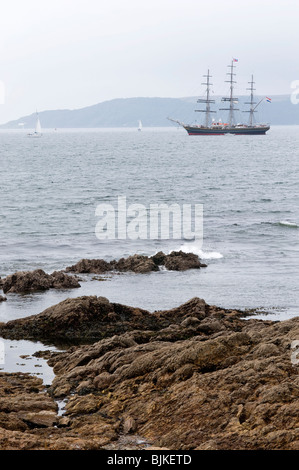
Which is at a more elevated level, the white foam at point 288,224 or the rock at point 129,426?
the rock at point 129,426

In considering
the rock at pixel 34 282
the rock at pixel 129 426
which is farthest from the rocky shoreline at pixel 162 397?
the rock at pixel 34 282

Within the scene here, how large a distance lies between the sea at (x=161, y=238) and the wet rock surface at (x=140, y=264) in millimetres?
492

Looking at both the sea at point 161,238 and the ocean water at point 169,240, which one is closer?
the sea at point 161,238

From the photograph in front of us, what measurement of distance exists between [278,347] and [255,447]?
11.6 feet

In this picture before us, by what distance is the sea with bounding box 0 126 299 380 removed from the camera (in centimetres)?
2362

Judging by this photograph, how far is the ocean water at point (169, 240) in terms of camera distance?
79.0 feet

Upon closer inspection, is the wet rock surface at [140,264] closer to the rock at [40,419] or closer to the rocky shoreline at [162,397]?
the rocky shoreline at [162,397]

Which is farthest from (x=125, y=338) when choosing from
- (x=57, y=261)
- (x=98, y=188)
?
(x=98, y=188)

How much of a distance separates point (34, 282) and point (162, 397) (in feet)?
44.0

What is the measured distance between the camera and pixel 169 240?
37031mm

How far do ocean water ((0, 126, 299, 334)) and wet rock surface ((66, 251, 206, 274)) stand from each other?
574mm

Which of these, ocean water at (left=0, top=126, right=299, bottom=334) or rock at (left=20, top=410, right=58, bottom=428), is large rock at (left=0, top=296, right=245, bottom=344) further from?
rock at (left=20, top=410, right=58, bottom=428)

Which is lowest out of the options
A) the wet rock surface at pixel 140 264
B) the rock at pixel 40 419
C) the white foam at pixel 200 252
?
the white foam at pixel 200 252

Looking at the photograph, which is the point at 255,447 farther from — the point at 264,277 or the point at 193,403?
the point at 264,277
